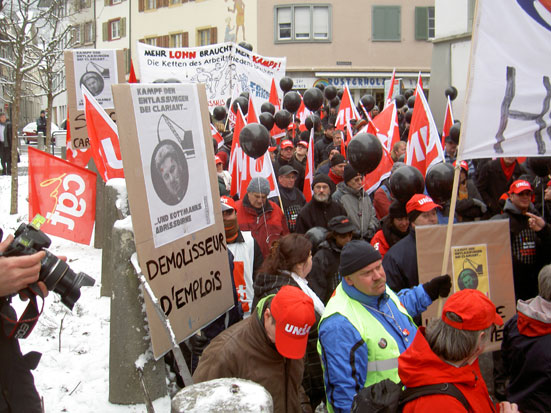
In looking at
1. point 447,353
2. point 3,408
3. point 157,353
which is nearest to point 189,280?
point 157,353

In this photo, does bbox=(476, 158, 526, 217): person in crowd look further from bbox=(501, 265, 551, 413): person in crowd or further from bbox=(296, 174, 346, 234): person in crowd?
bbox=(501, 265, 551, 413): person in crowd

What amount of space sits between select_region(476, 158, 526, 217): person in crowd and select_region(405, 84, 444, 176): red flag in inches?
71.9

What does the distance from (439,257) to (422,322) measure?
0.51 m

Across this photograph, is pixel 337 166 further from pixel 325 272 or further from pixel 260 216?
pixel 325 272

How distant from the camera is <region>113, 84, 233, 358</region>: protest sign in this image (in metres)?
3.01

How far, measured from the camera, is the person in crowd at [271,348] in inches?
102

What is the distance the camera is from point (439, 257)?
4137 millimetres

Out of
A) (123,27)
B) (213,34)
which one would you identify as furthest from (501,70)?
(123,27)

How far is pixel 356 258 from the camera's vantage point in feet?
10.1

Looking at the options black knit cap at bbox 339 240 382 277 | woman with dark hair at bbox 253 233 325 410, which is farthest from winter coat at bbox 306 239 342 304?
black knit cap at bbox 339 240 382 277

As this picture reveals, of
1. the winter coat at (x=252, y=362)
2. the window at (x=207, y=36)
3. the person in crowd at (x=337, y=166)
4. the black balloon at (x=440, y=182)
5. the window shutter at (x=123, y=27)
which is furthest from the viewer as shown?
the window shutter at (x=123, y=27)

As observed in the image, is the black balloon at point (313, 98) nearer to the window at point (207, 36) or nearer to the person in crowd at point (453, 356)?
the person in crowd at point (453, 356)

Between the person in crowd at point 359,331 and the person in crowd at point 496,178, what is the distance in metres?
5.26

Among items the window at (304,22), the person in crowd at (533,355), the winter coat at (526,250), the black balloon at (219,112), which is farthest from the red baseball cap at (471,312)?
the window at (304,22)
